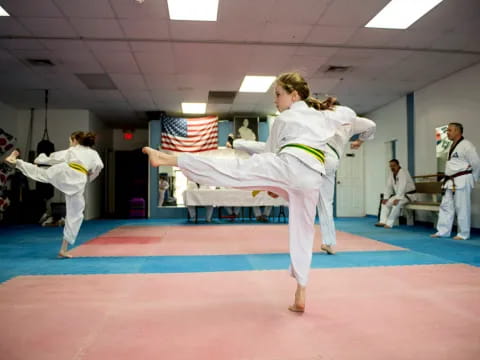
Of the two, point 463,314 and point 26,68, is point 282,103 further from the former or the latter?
point 26,68

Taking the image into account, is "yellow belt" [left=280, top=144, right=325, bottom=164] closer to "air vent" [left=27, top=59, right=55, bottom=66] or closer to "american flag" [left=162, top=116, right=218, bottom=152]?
"air vent" [left=27, top=59, right=55, bottom=66]

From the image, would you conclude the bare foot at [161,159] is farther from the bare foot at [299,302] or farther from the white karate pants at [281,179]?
the bare foot at [299,302]

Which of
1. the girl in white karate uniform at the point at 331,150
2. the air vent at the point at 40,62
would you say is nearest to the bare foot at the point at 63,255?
the girl in white karate uniform at the point at 331,150

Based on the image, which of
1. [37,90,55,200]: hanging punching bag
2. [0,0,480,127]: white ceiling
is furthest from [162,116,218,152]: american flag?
[37,90,55,200]: hanging punching bag

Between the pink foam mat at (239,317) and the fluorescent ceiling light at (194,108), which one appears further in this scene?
A: the fluorescent ceiling light at (194,108)

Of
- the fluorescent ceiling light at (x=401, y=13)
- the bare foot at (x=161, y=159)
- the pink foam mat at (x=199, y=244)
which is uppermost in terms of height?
the fluorescent ceiling light at (x=401, y=13)

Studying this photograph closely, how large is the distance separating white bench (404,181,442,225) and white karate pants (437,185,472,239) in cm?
117

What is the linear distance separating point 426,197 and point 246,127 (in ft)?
17.2

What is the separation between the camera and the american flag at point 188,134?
1059 cm

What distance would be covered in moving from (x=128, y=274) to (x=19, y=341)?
1462 mm

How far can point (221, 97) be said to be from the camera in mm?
9211

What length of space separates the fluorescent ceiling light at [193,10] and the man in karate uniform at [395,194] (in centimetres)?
502

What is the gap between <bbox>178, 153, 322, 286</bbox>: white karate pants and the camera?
1.93 metres

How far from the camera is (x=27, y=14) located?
4.91 metres
